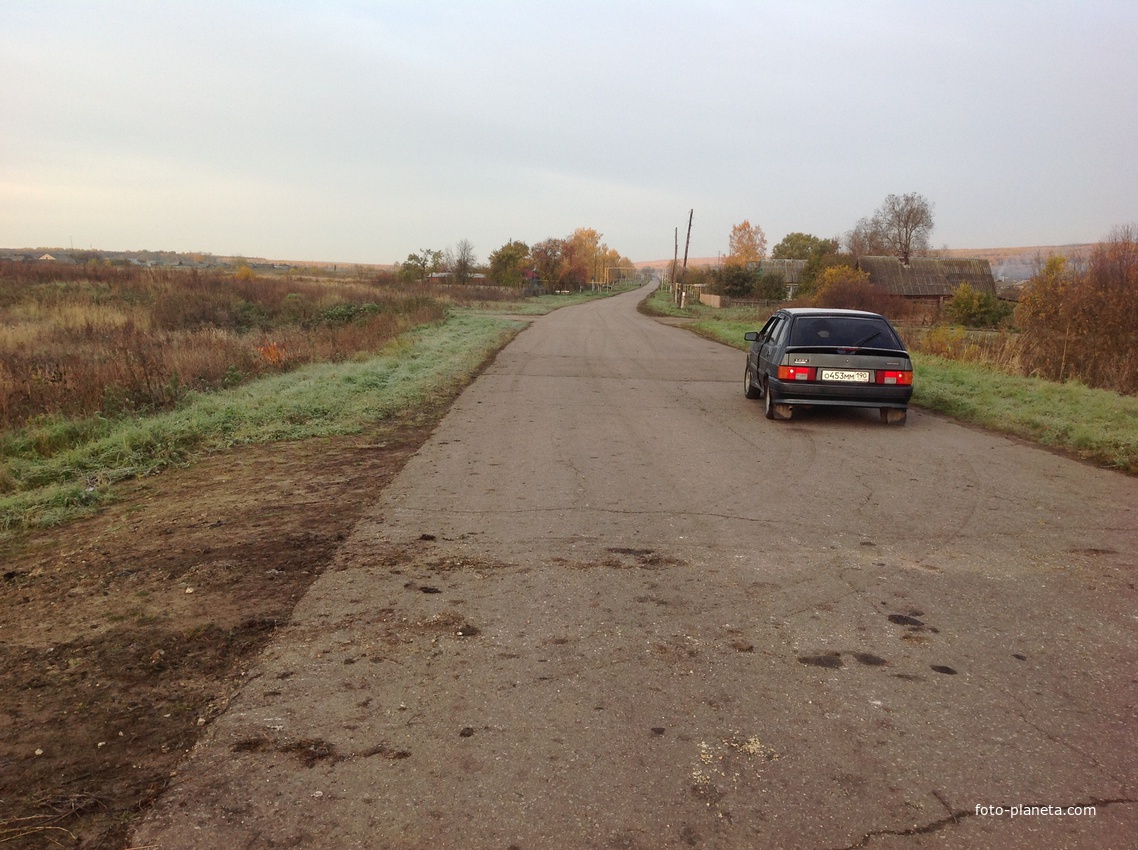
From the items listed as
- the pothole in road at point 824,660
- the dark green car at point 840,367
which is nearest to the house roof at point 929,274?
the dark green car at point 840,367

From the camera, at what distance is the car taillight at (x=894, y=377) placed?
32.6 ft

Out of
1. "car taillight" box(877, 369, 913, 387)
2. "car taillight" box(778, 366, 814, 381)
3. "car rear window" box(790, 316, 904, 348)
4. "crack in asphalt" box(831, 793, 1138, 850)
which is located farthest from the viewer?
"car rear window" box(790, 316, 904, 348)

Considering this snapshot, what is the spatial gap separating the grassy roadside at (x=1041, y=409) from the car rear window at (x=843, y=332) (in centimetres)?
208

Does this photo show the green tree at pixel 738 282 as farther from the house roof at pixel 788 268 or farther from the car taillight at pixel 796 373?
the car taillight at pixel 796 373

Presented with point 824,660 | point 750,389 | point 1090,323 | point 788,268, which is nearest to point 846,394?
point 750,389

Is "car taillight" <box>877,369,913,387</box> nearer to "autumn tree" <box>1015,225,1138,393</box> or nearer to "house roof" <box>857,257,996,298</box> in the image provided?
"autumn tree" <box>1015,225,1138,393</box>

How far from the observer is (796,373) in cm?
1014

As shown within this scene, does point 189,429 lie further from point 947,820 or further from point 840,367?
point 947,820

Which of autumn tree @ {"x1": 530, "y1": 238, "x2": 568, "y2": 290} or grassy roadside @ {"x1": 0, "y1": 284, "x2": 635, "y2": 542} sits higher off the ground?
autumn tree @ {"x1": 530, "y1": 238, "x2": 568, "y2": 290}

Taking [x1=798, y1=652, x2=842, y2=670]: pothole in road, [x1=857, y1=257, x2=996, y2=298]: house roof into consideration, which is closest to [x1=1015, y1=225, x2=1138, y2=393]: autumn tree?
[x1=798, y1=652, x2=842, y2=670]: pothole in road

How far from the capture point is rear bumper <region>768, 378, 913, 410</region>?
10.0 meters

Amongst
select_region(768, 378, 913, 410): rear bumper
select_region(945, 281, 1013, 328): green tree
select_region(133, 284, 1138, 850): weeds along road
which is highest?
select_region(945, 281, 1013, 328): green tree

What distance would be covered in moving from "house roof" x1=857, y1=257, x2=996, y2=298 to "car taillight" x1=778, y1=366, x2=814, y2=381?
199ft

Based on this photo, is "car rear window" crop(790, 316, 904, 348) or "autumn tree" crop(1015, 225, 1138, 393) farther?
"autumn tree" crop(1015, 225, 1138, 393)
